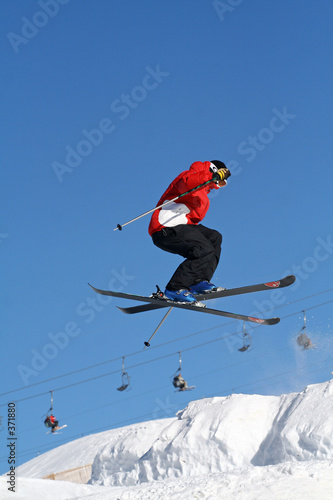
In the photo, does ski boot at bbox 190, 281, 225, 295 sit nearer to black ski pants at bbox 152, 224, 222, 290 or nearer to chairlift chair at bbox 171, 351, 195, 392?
black ski pants at bbox 152, 224, 222, 290

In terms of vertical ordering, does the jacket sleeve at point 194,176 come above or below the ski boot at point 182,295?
above

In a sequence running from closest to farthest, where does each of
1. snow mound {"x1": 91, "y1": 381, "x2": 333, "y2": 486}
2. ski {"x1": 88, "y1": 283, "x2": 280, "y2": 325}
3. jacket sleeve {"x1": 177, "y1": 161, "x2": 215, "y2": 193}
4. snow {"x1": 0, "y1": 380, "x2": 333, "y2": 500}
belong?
jacket sleeve {"x1": 177, "y1": 161, "x2": 215, "y2": 193}
ski {"x1": 88, "y1": 283, "x2": 280, "y2": 325}
snow {"x1": 0, "y1": 380, "x2": 333, "y2": 500}
snow mound {"x1": 91, "y1": 381, "x2": 333, "y2": 486}

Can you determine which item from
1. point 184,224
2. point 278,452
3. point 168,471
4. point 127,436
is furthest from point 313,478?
point 127,436

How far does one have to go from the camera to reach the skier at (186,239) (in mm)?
8938

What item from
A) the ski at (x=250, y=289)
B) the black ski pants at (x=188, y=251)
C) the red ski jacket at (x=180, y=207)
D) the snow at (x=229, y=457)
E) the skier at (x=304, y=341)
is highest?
the red ski jacket at (x=180, y=207)

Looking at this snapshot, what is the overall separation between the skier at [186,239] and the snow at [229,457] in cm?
305

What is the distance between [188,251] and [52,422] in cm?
2198

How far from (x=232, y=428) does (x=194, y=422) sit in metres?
1.67

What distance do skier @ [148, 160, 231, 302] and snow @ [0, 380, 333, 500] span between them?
10.0ft

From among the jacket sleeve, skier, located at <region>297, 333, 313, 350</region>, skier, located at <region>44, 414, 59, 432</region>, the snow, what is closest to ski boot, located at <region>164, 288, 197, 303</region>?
the jacket sleeve

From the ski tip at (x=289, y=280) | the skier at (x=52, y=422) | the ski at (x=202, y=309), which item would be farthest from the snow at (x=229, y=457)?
the skier at (x=52, y=422)

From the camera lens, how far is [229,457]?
663 inches

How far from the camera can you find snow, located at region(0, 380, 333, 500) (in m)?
9.59

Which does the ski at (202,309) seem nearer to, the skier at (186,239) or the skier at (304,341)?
the skier at (186,239)
